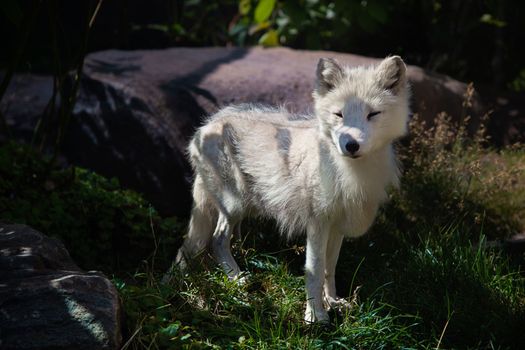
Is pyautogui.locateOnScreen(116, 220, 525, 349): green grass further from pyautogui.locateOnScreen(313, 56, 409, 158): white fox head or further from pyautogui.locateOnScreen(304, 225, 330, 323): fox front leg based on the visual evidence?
pyautogui.locateOnScreen(313, 56, 409, 158): white fox head

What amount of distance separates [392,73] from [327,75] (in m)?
0.40

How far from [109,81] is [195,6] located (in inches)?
161

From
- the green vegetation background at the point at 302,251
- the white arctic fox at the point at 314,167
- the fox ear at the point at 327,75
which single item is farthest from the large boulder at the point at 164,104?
the fox ear at the point at 327,75

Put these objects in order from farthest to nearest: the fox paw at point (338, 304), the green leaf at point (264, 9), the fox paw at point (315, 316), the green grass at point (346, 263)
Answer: the green leaf at point (264, 9) → the fox paw at point (338, 304) → the fox paw at point (315, 316) → the green grass at point (346, 263)

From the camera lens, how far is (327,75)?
4.16m

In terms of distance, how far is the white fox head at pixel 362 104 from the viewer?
383 centimetres

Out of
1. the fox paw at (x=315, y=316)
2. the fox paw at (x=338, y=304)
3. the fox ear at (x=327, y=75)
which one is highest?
the fox ear at (x=327, y=75)

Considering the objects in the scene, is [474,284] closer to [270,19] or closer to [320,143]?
[320,143]

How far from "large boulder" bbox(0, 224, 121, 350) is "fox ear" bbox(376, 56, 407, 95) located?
1.96 meters

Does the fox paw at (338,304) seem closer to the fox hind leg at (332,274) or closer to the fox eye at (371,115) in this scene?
the fox hind leg at (332,274)

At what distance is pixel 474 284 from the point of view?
443 cm

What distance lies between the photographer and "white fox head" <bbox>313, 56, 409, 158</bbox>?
3.83 m

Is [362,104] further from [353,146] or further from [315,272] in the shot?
[315,272]

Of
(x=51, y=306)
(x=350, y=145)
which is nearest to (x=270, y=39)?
A: (x=350, y=145)
